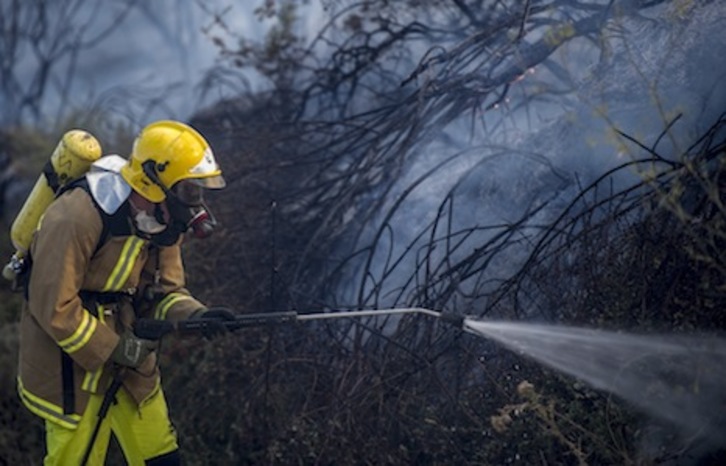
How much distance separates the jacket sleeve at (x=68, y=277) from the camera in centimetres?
428

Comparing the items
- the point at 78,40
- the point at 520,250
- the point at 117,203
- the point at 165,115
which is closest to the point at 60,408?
the point at 117,203

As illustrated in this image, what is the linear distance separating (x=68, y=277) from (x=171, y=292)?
0.75 m

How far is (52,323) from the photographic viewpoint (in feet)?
14.1

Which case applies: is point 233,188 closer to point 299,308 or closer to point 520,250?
point 299,308

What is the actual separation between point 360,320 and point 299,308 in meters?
0.66

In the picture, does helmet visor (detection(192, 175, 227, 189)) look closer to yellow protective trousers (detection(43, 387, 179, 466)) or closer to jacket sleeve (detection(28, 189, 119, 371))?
jacket sleeve (detection(28, 189, 119, 371))

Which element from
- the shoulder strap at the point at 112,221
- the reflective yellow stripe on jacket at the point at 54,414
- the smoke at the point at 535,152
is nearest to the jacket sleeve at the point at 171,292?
the shoulder strap at the point at 112,221

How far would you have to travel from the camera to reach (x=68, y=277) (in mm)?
4281

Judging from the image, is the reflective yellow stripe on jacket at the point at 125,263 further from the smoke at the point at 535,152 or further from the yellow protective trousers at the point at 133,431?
the smoke at the point at 535,152

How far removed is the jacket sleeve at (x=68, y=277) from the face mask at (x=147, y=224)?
7.1 inches

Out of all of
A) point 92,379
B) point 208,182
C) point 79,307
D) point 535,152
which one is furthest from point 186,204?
point 535,152

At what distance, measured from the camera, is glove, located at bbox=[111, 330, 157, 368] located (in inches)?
179

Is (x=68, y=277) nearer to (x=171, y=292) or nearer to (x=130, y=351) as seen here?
(x=130, y=351)

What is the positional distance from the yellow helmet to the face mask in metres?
0.09
